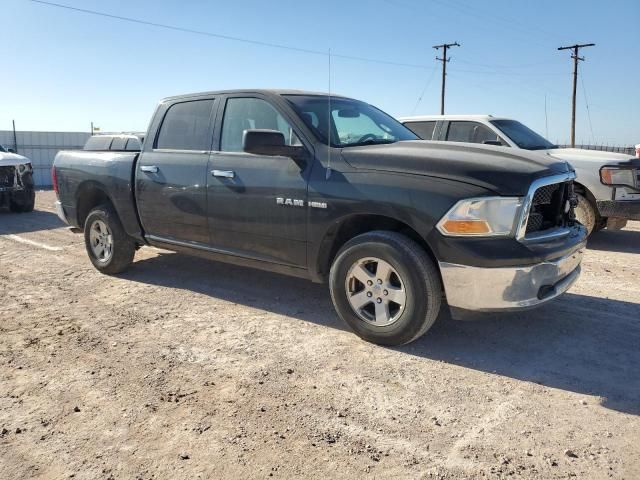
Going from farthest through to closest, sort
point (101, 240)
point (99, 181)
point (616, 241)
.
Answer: point (616, 241) → point (101, 240) → point (99, 181)

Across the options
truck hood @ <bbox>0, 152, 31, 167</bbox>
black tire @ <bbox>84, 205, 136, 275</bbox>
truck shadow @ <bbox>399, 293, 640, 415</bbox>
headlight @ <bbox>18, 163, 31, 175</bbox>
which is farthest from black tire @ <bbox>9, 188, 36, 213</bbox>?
truck shadow @ <bbox>399, 293, 640, 415</bbox>

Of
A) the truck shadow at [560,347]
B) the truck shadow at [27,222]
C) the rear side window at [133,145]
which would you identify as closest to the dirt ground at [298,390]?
the truck shadow at [560,347]

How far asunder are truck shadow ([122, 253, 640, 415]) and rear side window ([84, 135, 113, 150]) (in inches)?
81.8

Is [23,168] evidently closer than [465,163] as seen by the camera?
No

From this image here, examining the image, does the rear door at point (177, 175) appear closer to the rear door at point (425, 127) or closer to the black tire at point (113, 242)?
the black tire at point (113, 242)

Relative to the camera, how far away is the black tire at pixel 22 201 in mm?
11305

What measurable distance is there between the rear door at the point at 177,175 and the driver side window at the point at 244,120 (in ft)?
0.67

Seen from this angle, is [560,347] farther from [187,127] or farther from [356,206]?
[187,127]

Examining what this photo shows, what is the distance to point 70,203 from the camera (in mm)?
6203

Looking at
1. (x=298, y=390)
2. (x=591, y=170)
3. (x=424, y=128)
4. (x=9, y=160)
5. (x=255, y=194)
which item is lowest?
(x=298, y=390)

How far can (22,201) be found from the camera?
37.4 ft

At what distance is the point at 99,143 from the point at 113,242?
6.37ft

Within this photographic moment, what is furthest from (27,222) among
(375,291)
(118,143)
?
(375,291)

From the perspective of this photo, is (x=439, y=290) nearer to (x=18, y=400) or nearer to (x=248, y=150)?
(x=248, y=150)
